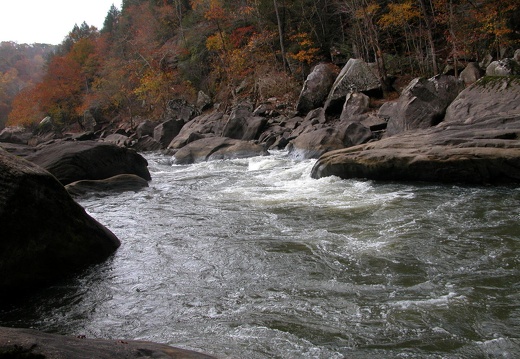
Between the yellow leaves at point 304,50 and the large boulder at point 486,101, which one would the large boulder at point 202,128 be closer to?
the yellow leaves at point 304,50

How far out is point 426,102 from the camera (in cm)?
1438

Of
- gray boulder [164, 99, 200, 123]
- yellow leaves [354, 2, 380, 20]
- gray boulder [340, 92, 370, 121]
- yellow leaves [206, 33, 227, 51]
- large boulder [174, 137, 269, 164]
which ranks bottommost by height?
large boulder [174, 137, 269, 164]

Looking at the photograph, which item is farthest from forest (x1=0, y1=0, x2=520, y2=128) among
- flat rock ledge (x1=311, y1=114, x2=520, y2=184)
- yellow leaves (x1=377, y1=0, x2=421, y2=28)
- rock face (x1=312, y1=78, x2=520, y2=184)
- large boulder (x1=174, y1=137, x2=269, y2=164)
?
flat rock ledge (x1=311, y1=114, x2=520, y2=184)

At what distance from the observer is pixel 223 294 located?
15.7ft

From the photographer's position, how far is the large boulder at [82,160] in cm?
1144

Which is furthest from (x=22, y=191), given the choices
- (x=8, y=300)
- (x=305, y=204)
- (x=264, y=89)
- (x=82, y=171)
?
(x=264, y=89)

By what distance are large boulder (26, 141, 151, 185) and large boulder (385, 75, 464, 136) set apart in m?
9.55

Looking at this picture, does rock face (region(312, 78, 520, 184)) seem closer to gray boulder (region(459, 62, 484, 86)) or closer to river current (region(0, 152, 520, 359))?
river current (region(0, 152, 520, 359))

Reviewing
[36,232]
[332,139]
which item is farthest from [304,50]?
[36,232]

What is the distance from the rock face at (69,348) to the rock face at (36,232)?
8.30 feet

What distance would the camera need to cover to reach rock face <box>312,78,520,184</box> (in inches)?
348

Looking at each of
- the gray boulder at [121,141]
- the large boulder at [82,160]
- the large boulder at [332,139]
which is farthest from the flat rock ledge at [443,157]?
the gray boulder at [121,141]

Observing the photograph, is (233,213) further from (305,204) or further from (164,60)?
(164,60)

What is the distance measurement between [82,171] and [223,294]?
848 cm
